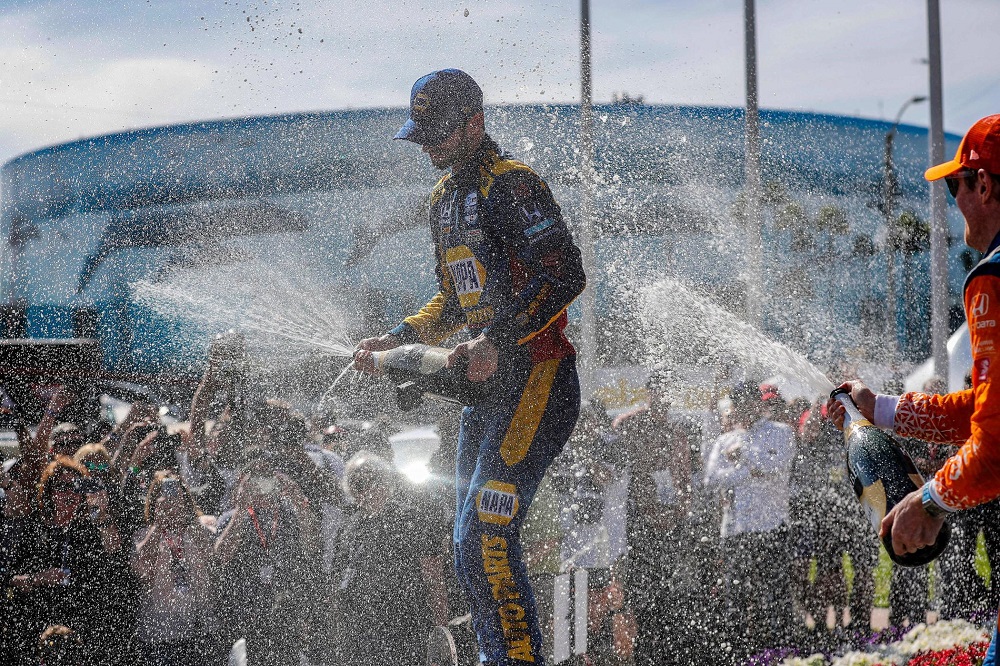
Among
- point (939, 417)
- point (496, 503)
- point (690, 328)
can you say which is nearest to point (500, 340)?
point (496, 503)

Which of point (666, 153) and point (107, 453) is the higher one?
point (666, 153)

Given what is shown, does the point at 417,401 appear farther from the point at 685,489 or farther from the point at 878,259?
the point at 878,259

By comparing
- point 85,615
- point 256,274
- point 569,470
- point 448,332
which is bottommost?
point 85,615

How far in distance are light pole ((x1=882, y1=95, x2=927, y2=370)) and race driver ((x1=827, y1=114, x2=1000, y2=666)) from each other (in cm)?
937

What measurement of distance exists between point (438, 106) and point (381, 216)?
261 inches

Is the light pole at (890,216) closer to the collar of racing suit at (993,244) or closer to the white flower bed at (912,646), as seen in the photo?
the white flower bed at (912,646)

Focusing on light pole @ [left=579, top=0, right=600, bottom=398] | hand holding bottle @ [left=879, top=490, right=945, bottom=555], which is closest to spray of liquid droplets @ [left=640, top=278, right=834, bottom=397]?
light pole @ [left=579, top=0, right=600, bottom=398]

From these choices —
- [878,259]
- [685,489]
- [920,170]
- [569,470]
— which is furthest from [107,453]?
[920,170]

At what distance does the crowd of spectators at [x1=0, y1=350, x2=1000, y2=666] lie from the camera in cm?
414

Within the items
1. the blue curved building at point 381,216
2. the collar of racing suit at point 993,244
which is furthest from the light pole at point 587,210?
the collar of racing suit at point 993,244

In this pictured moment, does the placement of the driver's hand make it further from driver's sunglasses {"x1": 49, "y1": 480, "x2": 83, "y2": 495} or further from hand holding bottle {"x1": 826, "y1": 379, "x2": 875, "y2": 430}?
driver's sunglasses {"x1": 49, "y1": 480, "x2": 83, "y2": 495}

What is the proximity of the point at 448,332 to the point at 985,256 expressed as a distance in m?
1.98

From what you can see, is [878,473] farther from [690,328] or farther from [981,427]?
[690,328]

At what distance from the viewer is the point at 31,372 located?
4961 mm
